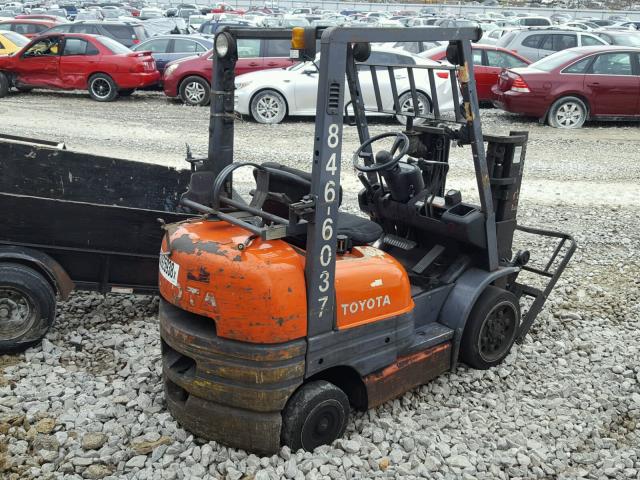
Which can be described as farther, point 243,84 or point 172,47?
point 172,47

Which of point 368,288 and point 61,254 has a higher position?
point 368,288

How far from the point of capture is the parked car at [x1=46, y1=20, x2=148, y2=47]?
63.8 ft

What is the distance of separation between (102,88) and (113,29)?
4.85m

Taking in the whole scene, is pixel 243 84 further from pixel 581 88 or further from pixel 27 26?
pixel 27 26

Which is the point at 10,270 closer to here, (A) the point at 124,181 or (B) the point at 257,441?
(A) the point at 124,181

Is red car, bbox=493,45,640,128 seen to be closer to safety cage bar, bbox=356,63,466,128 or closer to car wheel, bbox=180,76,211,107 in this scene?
car wheel, bbox=180,76,211,107

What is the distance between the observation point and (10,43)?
16.9 meters

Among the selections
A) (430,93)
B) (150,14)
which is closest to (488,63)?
(430,93)

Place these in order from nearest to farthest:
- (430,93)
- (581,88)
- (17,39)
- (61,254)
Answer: (430,93) → (61,254) → (581,88) → (17,39)

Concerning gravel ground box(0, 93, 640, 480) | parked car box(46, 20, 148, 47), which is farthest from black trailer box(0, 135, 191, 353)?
parked car box(46, 20, 148, 47)

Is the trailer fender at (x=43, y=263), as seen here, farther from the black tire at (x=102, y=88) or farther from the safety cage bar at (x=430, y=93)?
the black tire at (x=102, y=88)

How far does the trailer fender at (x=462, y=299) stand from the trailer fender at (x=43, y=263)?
2.71m

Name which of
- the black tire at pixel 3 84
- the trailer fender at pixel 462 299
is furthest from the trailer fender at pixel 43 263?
the black tire at pixel 3 84

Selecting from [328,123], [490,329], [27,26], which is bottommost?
[490,329]
